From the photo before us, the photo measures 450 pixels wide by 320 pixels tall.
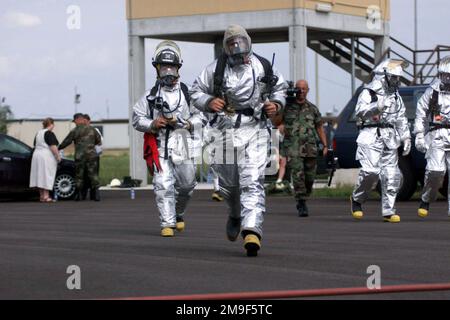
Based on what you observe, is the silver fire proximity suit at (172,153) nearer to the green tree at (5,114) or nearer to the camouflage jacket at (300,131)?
the camouflage jacket at (300,131)

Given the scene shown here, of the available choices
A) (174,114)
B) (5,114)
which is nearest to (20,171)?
(174,114)

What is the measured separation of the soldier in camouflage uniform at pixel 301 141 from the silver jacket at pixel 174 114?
356cm

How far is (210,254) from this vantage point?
1182cm

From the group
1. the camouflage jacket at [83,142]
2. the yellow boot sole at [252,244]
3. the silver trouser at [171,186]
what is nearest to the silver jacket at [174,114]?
the silver trouser at [171,186]

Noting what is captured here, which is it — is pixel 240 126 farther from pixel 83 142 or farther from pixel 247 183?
pixel 83 142

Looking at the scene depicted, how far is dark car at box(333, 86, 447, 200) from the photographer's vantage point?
67.5ft

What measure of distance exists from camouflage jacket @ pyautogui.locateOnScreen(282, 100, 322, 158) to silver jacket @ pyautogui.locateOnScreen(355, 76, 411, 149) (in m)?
1.80

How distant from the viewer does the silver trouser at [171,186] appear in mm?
14312

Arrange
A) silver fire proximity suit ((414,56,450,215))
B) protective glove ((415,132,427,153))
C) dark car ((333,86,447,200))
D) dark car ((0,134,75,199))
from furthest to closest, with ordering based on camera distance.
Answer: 1. dark car ((0,134,75,199))
2. dark car ((333,86,447,200))
3. protective glove ((415,132,427,153))
4. silver fire proximity suit ((414,56,450,215))

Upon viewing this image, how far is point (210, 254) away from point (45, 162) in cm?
1359

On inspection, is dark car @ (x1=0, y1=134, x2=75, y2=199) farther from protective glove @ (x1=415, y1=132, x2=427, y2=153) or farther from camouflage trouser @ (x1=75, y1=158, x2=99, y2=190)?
protective glove @ (x1=415, y1=132, x2=427, y2=153)

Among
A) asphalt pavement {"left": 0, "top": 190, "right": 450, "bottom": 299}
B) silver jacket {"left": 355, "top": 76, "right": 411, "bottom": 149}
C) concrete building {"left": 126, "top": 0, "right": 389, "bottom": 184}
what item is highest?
concrete building {"left": 126, "top": 0, "right": 389, "bottom": 184}

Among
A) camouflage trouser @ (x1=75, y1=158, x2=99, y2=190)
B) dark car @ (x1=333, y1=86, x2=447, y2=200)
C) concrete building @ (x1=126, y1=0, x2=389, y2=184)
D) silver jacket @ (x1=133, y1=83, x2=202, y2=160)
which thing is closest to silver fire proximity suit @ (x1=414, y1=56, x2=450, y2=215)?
→ silver jacket @ (x1=133, y1=83, x2=202, y2=160)
